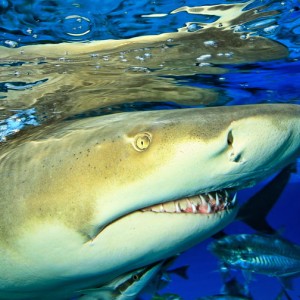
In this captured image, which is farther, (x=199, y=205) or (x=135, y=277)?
(x=135, y=277)

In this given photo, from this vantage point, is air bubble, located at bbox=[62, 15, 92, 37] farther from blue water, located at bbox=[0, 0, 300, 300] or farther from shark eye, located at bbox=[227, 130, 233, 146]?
shark eye, located at bbox=[227, 130, 233, 146]

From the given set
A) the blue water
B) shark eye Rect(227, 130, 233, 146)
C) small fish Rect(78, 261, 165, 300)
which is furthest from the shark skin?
the blue water

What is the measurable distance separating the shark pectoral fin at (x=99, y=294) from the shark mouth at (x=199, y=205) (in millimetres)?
1544

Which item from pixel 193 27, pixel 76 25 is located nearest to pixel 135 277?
pixel 76 25

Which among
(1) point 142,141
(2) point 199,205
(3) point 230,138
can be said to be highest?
(1) point 142,141

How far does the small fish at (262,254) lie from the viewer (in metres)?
5.81

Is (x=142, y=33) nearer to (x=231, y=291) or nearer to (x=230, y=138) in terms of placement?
(x=230, y=138)

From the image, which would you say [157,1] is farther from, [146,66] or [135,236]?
[135,236]

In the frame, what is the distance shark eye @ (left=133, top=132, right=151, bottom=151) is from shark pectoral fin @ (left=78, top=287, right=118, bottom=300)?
182cm

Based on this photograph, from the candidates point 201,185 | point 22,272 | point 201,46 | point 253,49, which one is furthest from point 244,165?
point 253,49

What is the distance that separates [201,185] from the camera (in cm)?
236

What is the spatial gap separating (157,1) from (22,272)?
3.19 meters

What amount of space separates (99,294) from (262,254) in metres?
3.04

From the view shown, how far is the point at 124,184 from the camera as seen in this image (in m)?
2.44
